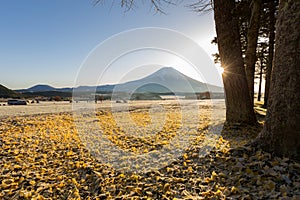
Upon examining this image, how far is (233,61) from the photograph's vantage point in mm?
5273

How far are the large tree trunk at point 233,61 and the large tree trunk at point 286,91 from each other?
2.09 meters

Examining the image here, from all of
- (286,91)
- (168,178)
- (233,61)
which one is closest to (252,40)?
(233,61)

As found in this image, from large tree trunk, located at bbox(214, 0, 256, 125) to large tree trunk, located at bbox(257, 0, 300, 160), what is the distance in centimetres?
209

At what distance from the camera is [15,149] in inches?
177

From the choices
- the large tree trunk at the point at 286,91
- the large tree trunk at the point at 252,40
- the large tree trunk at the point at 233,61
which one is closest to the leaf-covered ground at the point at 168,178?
the large tree trunk at the point at 286,91

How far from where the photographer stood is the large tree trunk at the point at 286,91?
2814 millimetres

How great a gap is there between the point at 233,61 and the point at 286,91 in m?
2.52

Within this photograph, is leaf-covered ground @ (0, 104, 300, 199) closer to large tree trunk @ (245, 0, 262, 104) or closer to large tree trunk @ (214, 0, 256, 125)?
large tree trunk @ (214, 0, 256, 125)

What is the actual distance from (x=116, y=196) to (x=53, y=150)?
2.45 metres

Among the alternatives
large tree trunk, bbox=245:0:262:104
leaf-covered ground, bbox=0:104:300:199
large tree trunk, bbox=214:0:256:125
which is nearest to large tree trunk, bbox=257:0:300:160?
leaf-covered ground, bbox=0:104:300:199

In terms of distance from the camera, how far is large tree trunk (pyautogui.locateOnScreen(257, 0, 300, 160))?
2.81 meters

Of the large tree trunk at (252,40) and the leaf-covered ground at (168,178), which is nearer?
the leaf-covered ground at (168,178)

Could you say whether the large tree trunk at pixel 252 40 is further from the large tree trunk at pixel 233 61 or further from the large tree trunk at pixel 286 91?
the large tree trunk at pixel 286 91

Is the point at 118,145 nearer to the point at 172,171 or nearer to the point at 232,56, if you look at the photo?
the point at 172,171
